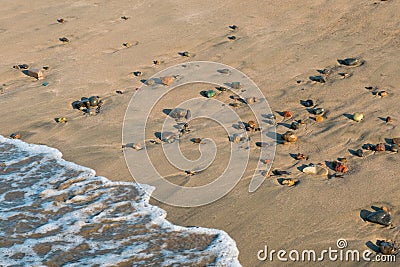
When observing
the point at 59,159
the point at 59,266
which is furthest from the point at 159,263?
the point at 59,159

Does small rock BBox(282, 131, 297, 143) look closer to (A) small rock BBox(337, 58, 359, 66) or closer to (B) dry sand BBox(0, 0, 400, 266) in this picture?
(B) dry sand BBox(0, 0, 400, 266)

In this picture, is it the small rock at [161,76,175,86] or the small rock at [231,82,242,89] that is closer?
the small rock at [231,82,242,89]

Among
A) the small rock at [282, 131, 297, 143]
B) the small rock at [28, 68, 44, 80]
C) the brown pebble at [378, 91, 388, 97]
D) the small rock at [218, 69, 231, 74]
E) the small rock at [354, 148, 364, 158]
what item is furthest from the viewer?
the small rock at [28, 68, 44, 80]

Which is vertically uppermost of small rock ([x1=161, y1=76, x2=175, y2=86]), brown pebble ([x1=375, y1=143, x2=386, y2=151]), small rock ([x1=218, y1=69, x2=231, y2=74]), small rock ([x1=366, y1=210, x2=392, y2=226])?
small rock ([x1=218, y1=69, x2=231, y2=74])

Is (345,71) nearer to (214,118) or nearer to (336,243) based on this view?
(214,118)

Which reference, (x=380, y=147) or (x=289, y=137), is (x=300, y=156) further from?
(x=380, y=147)

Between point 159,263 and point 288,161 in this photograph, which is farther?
point 288,161

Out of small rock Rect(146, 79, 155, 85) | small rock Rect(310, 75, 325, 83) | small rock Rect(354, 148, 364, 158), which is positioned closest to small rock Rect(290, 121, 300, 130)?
small rock Rect(354, 148, 364, 158)
